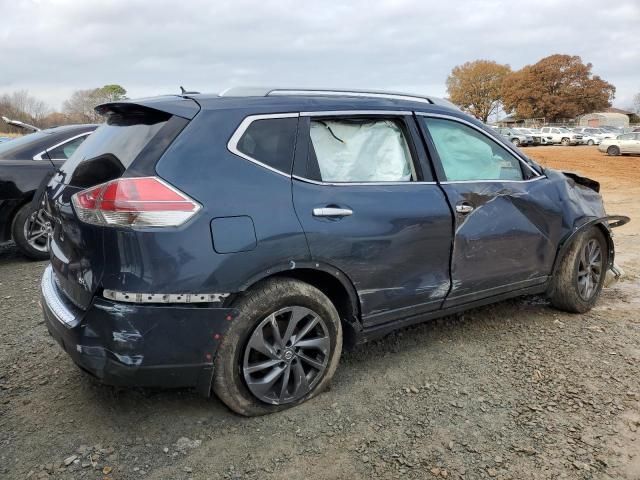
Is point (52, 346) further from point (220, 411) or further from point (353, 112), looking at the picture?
point (353, 112)

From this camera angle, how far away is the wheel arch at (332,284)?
2.68 meters

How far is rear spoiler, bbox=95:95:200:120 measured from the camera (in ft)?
8.74

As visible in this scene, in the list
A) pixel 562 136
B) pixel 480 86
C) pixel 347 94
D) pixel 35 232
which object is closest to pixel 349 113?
pixel 347 94

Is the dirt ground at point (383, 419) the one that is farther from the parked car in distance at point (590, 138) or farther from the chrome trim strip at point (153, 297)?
the parked car in distance at point (590, 138)

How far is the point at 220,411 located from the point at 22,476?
939 mm

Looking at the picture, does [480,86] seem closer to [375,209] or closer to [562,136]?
[562,136]

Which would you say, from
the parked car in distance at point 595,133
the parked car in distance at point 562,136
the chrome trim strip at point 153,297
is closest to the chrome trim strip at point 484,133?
the chrome trim strip at point 153,297

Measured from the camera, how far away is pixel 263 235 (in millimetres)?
2604

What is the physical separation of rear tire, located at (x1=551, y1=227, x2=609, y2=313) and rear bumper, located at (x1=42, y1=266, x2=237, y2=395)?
285cm

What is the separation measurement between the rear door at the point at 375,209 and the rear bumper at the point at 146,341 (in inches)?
26.6

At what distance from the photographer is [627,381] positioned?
329 cm

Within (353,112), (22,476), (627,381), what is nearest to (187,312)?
(22,476)

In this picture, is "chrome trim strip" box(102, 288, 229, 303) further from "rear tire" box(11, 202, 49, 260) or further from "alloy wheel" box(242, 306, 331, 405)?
"rear tire" box(11, 202, 49, 260)

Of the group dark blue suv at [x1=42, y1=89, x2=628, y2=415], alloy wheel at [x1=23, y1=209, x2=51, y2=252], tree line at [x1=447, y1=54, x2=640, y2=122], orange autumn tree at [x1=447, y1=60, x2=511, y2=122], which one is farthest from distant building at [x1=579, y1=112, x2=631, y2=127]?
dark blue suv at [x1=42, y1=89, x2=628, y2=415]
